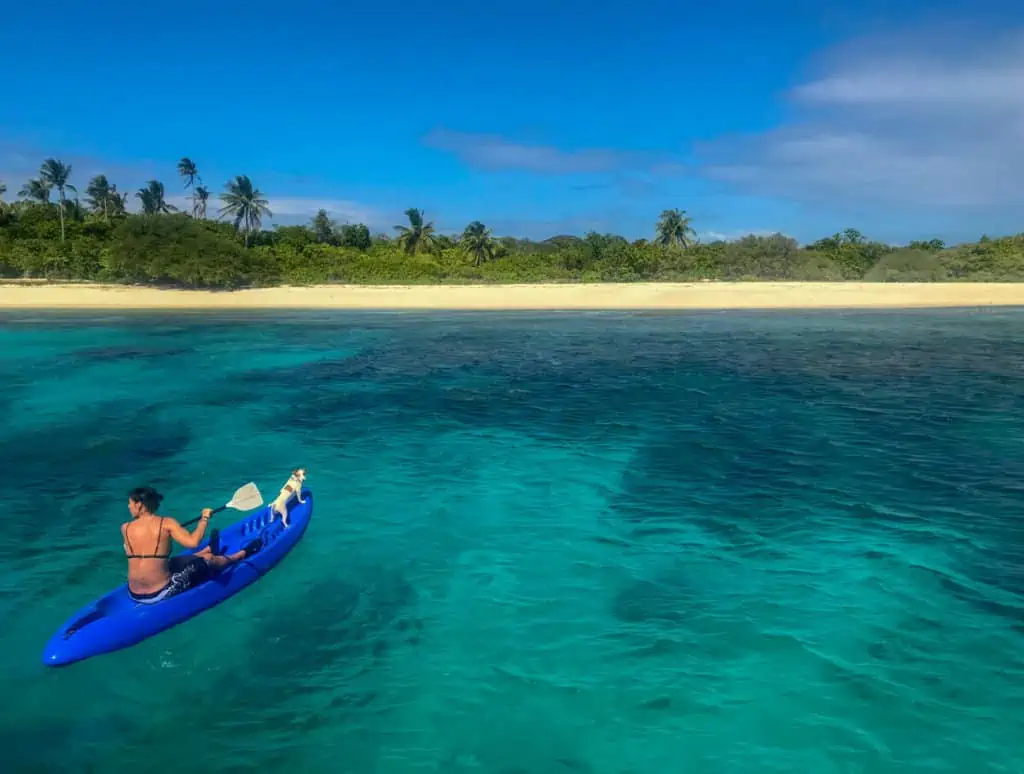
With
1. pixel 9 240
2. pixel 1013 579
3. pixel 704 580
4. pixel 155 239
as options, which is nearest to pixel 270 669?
pixel 704 580

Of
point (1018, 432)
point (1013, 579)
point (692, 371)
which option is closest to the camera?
point (1013, 579)

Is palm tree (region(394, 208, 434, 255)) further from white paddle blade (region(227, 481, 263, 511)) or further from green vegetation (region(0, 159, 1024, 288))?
white paddle blade (region(227, 481, 263, 511))

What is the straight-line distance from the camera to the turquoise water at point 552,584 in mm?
6801

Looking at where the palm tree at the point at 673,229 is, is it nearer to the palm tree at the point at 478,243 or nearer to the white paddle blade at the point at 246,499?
the palm tree at the point at 478,243

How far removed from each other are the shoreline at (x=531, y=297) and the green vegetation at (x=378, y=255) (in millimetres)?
3025

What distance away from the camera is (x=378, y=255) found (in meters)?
71.2

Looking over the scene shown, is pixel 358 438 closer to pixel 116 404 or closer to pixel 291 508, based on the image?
pixel 291 508

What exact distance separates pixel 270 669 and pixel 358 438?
388 inches

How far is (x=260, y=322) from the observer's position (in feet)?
141

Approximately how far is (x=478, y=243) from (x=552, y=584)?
221 ft

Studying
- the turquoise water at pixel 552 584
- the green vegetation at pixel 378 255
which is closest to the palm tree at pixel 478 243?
the green vegetation at pixel 378 255

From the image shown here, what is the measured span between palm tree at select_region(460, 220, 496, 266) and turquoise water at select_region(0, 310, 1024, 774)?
5387 cm

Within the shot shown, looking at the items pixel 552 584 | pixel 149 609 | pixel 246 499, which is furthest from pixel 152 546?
pixel 552 584

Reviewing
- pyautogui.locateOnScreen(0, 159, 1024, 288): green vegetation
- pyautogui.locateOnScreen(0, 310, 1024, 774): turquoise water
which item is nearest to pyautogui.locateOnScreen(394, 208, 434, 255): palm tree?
pyautogui.locateOnScreen(0, 159, 1024, 288): green vegetation
